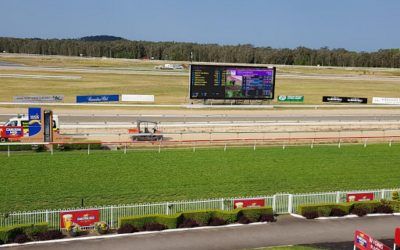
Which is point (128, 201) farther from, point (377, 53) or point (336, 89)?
point (377, 53)

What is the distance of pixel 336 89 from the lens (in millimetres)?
76188

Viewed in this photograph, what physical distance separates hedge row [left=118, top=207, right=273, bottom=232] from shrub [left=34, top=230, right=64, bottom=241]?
6.70 ft

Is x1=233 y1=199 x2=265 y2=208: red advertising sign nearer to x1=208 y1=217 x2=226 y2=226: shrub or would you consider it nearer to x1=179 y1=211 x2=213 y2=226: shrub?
x1=208 y1=217 x2=226 y2=226: shrub

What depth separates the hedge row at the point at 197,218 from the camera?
688 inches

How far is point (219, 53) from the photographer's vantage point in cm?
16688

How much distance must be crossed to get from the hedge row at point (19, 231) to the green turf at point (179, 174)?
3793mm

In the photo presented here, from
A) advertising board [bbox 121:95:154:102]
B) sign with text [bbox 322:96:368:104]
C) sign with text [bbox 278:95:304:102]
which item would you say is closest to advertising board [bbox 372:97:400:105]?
sign with text [bbox 322:96:368:104]

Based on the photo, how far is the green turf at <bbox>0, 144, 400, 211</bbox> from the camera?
21897 mm

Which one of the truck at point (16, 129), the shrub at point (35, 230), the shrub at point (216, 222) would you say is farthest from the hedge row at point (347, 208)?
the truck at point (16, 129)

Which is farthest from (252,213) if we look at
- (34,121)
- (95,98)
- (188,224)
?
(95,98)

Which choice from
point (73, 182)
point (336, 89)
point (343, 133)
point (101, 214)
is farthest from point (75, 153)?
point (336, 89)

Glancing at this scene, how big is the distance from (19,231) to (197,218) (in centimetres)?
591

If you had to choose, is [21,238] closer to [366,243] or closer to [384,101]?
[366,243]

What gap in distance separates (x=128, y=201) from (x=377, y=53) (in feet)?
502
